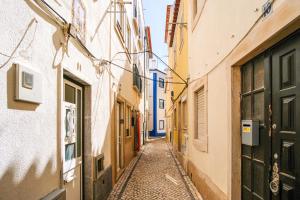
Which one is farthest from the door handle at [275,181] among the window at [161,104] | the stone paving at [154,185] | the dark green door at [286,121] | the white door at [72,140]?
the window at [161,104]

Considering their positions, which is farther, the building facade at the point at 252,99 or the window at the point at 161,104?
the window at the point at 161,104

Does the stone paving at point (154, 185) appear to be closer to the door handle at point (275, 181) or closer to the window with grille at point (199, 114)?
the window with grille at point (199, 114)

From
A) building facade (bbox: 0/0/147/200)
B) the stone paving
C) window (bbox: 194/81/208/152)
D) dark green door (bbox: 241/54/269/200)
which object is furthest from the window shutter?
dark green door (bbox: 241/54/269/200)

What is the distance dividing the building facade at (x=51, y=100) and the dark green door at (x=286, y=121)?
87.6 inches

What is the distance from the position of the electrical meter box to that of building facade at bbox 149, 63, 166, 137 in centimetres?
2944

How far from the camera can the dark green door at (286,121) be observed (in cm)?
223

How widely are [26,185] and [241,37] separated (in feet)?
9.25

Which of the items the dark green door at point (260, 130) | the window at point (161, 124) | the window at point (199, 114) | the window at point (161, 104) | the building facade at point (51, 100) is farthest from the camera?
the window at point (161, 104)

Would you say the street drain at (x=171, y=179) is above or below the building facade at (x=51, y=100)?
below

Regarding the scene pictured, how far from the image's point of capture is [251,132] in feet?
10.1

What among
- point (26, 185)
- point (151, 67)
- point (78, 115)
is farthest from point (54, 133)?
point (151, 67)

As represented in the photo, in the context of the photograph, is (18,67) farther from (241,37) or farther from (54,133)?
(241,37)

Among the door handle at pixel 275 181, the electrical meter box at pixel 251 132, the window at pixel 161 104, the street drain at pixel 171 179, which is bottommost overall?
the street drain at pixel 171 179

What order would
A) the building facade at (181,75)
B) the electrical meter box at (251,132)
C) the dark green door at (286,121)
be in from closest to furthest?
the dark green door at (286,121) → the electrical meter box at (251,132) → the building facade at (181,75)
